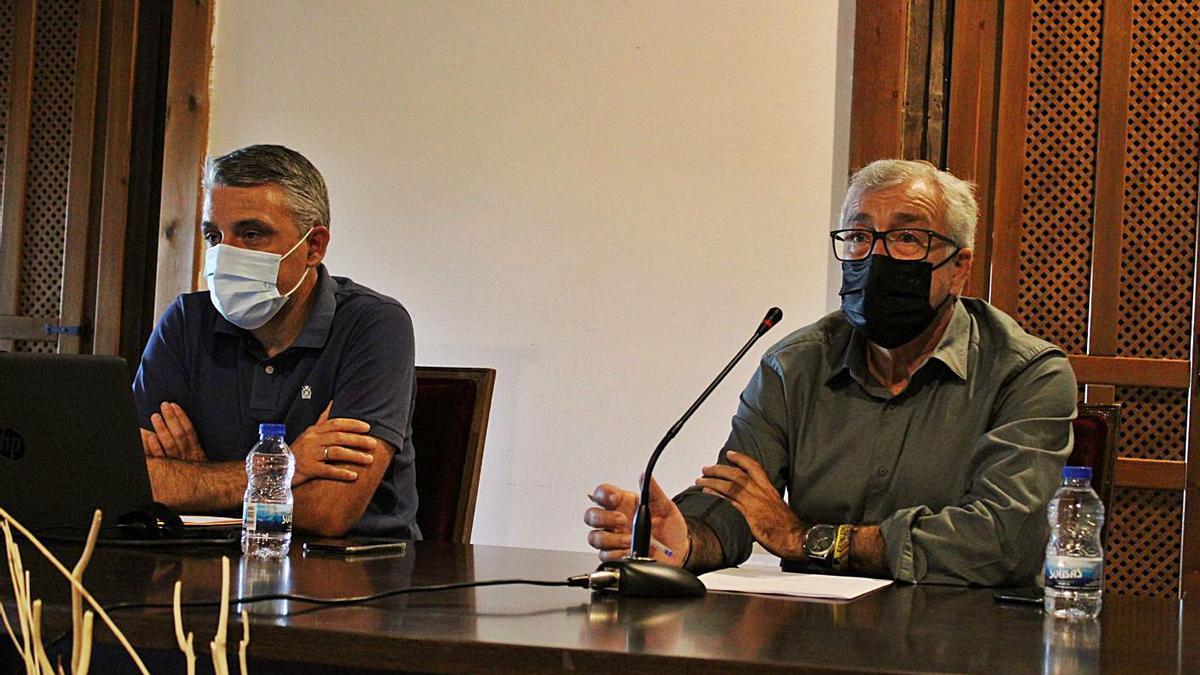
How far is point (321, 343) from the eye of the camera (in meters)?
2.31

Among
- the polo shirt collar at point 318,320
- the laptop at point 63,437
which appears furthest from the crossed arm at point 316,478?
the laptop at point 63,437

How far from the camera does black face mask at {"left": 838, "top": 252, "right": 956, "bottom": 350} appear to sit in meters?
2.02

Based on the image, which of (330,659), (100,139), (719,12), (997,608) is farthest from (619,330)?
(330,659)

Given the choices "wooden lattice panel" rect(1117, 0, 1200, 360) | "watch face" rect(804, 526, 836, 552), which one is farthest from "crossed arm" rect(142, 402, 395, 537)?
"wooden lattice panel" rect(1117, 0, 1200, 360)

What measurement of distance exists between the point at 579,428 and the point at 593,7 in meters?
1.06

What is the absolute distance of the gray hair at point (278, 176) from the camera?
7.79 feet

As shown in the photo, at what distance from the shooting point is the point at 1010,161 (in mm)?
2977

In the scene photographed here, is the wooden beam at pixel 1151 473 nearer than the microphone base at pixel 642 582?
No

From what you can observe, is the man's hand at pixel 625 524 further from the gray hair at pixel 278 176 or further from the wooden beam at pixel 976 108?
the wooden beam at pixel 976 108

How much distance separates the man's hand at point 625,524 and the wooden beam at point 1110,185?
151 cm

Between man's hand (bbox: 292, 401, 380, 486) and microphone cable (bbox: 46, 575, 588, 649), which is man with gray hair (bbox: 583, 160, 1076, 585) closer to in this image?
microphone cable (bbox: 46, 575, 588, 649)

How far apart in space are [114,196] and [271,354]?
1534mm

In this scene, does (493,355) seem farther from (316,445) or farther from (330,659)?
(330,659)

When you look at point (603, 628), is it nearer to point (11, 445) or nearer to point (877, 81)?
point (11, 445)
